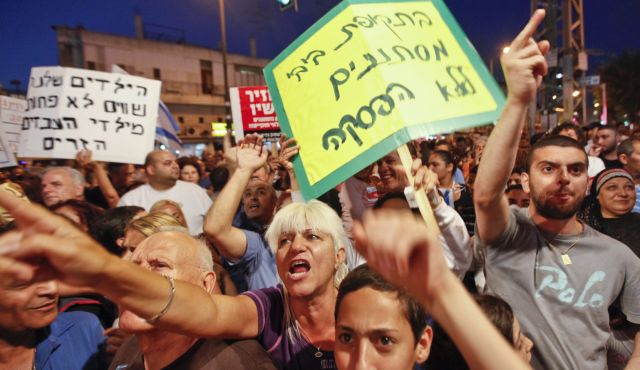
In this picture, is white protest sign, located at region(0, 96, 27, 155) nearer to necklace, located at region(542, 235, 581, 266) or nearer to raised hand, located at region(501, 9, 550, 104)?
raised hand, located at region(501, 9, 550, 104)

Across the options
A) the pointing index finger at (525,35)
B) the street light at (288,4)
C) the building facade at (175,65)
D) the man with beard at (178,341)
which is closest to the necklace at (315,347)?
the man with beard at (178,341)

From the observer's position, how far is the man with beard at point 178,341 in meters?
1.70

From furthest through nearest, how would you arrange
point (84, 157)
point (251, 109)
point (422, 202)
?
point (251, 109) < point (84, 157) < point (422, 202)

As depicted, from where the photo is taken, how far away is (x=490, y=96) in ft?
6.13

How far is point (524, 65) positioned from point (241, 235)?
1.87 meters

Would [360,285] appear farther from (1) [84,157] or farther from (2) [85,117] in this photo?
(2) [85,117]

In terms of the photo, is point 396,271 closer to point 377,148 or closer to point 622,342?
point 377,148

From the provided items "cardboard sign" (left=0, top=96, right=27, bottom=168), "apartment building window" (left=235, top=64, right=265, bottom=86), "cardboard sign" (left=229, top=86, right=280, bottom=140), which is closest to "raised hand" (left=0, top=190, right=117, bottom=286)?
"cardboard sign" (left=229, top=86, right=280, bottom=140)

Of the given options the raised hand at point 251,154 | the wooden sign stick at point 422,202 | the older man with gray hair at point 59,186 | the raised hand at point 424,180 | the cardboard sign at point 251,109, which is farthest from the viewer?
the cardboard sign at point 251,109

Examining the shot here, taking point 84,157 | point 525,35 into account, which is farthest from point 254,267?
point 84,157

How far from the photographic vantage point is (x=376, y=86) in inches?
71.6

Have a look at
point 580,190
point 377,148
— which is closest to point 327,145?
point 377,148

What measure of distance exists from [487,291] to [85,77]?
470 cm

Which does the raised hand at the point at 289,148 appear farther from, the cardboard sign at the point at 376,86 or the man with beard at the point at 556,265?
the man with beard at the point at 556,265
